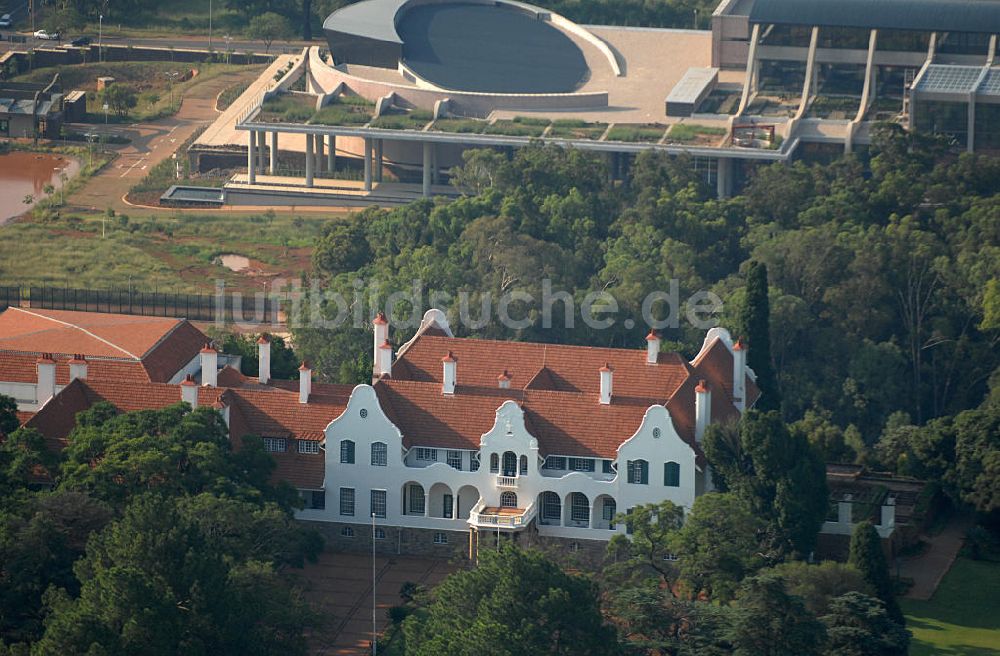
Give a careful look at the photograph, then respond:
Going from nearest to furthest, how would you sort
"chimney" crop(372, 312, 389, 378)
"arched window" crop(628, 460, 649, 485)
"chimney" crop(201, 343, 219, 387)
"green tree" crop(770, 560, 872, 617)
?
"green tree" crop(770, 560, 872, 617)
"arched window" crop(628, 460, 649, 485)
"chimney" crop(201, 343, 219, 387)
"chimney" crop(372, 312, 389, 378)

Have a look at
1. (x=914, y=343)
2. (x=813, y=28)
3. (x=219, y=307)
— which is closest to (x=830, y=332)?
(x=914, y=343)

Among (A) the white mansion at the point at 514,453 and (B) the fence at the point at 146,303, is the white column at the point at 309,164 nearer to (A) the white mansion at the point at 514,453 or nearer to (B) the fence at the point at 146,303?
(B) the fence at the point at 146,303

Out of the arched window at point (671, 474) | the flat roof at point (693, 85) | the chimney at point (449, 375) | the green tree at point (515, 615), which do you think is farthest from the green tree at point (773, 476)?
the flat roof at point (693, 85)

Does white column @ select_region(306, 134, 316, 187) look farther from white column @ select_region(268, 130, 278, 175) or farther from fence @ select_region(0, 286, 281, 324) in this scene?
fence @ select_region(0, 286, 281, 324)

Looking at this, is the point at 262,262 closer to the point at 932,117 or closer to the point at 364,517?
the point at 932,117

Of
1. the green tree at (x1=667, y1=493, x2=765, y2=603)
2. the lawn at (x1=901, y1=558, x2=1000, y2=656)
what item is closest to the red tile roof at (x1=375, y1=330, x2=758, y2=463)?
the green tree at (x1=667, y1=493, x2=765, y2=603)

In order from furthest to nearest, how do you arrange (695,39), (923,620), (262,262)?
(695,39), (262,262), (923,620)

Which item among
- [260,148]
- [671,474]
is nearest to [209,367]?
[671,474]
